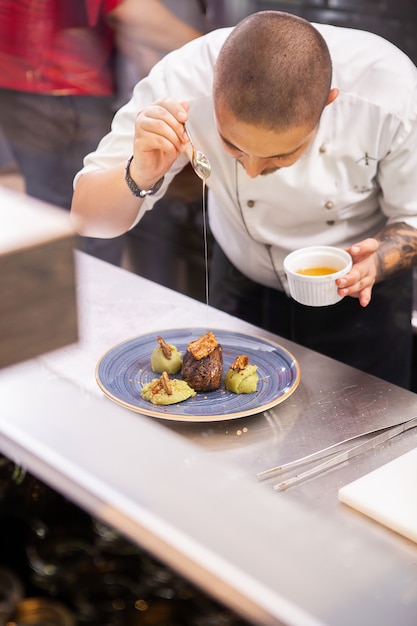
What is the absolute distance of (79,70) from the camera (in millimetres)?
3020

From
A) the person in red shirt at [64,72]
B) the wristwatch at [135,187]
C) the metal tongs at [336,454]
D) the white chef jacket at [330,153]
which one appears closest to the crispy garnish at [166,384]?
the metal tongs at [336,454]

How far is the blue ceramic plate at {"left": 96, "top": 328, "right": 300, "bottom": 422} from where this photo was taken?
135cm

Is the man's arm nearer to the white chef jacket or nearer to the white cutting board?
the white chef jacket

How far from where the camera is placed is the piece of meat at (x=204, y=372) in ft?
4.67

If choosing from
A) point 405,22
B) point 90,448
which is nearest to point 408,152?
point 405,22

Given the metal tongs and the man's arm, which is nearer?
the metal tongs

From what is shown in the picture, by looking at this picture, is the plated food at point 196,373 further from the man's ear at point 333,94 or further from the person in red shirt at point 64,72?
the person in red shirt at point 64,72

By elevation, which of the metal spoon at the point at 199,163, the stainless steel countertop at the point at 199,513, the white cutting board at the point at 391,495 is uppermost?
the stainless steel countertop at the point at 199,513

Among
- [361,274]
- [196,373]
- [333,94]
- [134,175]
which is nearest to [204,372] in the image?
[196,373]

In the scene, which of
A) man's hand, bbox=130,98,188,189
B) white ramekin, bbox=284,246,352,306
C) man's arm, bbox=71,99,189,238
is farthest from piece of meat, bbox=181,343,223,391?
man's hand, bbox=130,98,188,189

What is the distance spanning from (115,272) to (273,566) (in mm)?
1415

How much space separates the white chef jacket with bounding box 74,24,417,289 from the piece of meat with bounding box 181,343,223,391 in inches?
26.4

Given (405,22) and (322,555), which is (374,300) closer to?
(405,22)

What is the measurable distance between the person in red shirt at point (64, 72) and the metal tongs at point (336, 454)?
60.3 inches
